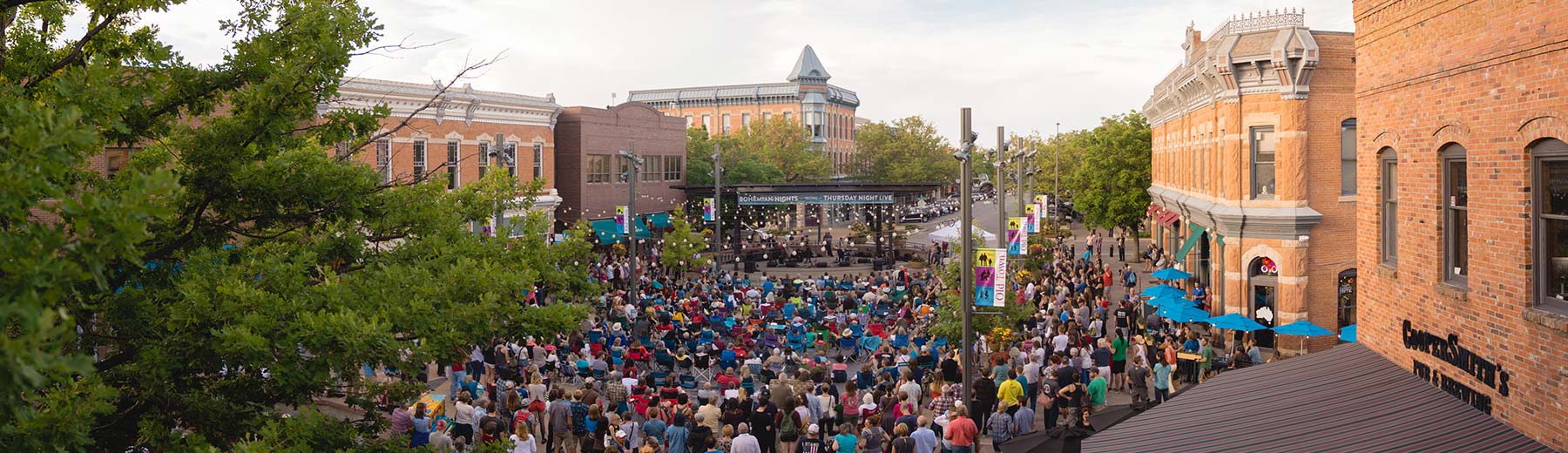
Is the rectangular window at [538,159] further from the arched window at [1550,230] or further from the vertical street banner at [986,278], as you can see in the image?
the arched window at [1550,230]

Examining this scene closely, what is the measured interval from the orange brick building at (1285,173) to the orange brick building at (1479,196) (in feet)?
48.1

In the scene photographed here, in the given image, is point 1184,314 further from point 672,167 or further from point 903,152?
point 903,152

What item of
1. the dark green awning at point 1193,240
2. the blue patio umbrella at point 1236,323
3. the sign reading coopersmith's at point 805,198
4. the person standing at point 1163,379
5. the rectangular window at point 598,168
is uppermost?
the rectangular window at point 598,168

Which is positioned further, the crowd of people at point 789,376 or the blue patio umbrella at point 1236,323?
the blue patio umbrella at point 1236,323

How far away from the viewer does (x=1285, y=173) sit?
26172mm

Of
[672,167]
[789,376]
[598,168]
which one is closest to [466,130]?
[598,168]

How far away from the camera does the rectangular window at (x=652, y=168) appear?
57531 mm

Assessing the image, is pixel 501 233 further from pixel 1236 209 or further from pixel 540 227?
pixel 1236 209

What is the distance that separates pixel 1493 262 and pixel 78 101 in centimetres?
1042

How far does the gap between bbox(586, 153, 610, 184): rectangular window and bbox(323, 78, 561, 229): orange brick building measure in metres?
2.65

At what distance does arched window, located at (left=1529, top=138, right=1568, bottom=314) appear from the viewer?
859 cm

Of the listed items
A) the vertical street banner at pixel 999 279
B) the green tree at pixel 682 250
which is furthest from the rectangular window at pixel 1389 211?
the green tree at pixel 682 250

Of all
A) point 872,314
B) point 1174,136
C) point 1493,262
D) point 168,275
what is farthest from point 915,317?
point 168,275

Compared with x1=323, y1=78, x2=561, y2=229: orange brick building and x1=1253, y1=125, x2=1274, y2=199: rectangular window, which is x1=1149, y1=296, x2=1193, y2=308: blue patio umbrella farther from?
x1=323, y1=78, x2=561, y2=229: orange brick building
